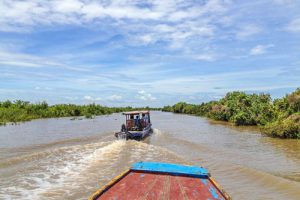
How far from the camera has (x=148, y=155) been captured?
487 inches

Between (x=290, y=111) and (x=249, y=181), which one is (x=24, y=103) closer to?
(x=290, y=111)

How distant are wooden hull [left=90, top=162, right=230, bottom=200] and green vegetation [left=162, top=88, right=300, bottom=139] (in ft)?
43.9

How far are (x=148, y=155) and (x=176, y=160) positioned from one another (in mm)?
1374

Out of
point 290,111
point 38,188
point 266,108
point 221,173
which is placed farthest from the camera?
point 266,108

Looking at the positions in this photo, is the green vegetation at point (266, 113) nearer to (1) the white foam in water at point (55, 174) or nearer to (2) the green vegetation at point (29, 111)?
(1) the white foam in water at point (55, 174)

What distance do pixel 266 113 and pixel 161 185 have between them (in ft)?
70.4

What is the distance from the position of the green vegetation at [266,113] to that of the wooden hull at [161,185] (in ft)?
43.9

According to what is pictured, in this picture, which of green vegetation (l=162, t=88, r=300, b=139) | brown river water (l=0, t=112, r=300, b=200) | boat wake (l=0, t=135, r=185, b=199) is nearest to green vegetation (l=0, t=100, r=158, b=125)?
brown river water (l=0, t=112, r=300, b=200)

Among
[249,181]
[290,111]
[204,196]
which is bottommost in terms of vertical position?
[249,181]

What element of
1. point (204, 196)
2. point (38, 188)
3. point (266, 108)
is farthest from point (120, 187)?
point (266, 108)

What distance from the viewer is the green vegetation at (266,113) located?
57.1ft

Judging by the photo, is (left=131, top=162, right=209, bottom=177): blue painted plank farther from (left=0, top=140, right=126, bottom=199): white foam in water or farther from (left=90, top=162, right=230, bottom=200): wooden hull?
(left=0, top=140, right=126, bottom=199): white foam in water

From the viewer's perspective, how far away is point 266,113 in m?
24.3

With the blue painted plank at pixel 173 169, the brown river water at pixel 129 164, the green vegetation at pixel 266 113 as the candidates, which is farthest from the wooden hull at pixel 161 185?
the green vegetation at pixel 266 113
